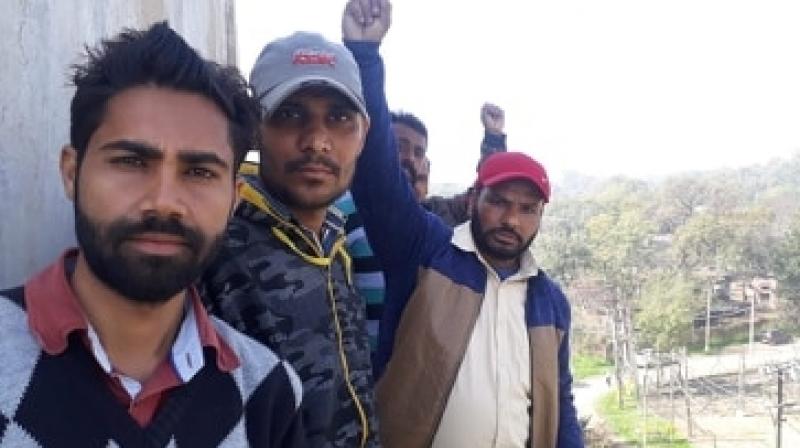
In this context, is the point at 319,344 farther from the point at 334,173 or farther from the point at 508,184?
the point at 508,184

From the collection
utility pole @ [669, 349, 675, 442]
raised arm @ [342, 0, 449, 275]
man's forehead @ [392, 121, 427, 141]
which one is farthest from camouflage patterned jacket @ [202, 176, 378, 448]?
utility pole @ [669, 349, 675, 442]

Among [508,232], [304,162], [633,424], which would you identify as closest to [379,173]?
[304,162]

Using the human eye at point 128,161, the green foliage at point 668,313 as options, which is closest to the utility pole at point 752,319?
the green foliage at point 668,313

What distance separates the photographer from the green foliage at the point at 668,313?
102ft

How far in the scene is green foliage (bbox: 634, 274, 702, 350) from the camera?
3106 cm

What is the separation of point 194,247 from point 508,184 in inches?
61.8

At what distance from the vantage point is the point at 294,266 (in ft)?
5.04

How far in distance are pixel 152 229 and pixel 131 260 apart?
52 millimetres

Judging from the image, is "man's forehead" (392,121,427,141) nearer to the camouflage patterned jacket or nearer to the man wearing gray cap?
the man wearing gray cap

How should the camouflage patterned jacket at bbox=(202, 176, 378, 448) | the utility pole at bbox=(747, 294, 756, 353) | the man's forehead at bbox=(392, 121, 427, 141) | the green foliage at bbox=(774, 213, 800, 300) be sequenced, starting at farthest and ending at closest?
the green foliage at bbox=(774, 213, 800, 300)
the utility pole at bbox=(747, 294, 756, 353)
the man's forehead at bbox=(392, 121, 427, 141)
the camouflage patterned jacket at bbox=(202, 176, 378, 448)

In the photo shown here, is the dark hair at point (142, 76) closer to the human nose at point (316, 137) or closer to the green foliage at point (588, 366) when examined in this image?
the human nose at point (316, 137)

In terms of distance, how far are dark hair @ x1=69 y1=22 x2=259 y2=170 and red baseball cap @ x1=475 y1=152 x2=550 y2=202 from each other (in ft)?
4.64

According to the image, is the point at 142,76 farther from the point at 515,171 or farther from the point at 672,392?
the point at 672,392

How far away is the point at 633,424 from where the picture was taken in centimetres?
2494
